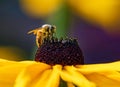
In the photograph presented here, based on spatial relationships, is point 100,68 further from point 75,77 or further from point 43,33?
point 43,33

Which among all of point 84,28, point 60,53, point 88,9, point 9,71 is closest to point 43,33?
point 60,53

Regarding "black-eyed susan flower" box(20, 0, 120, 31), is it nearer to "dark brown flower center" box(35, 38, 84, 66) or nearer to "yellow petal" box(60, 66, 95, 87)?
"dark brown flower center" box(35, 38, 84, 66)

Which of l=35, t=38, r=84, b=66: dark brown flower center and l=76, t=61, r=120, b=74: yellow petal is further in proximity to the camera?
l=35, t=38, r=84, b=66: dark brown flower center

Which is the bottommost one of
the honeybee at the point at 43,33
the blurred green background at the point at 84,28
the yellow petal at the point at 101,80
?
the yellow petal at the point at 101,80

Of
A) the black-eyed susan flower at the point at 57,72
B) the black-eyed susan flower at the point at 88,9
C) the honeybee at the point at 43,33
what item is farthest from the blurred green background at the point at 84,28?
the black-eyed susan flower at the point at 57,72

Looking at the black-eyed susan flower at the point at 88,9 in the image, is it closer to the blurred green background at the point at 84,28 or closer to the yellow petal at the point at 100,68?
the blurred green background at the point at 84,28

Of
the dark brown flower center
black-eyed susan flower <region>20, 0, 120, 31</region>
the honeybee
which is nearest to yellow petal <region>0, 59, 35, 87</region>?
the dark brown flower center
